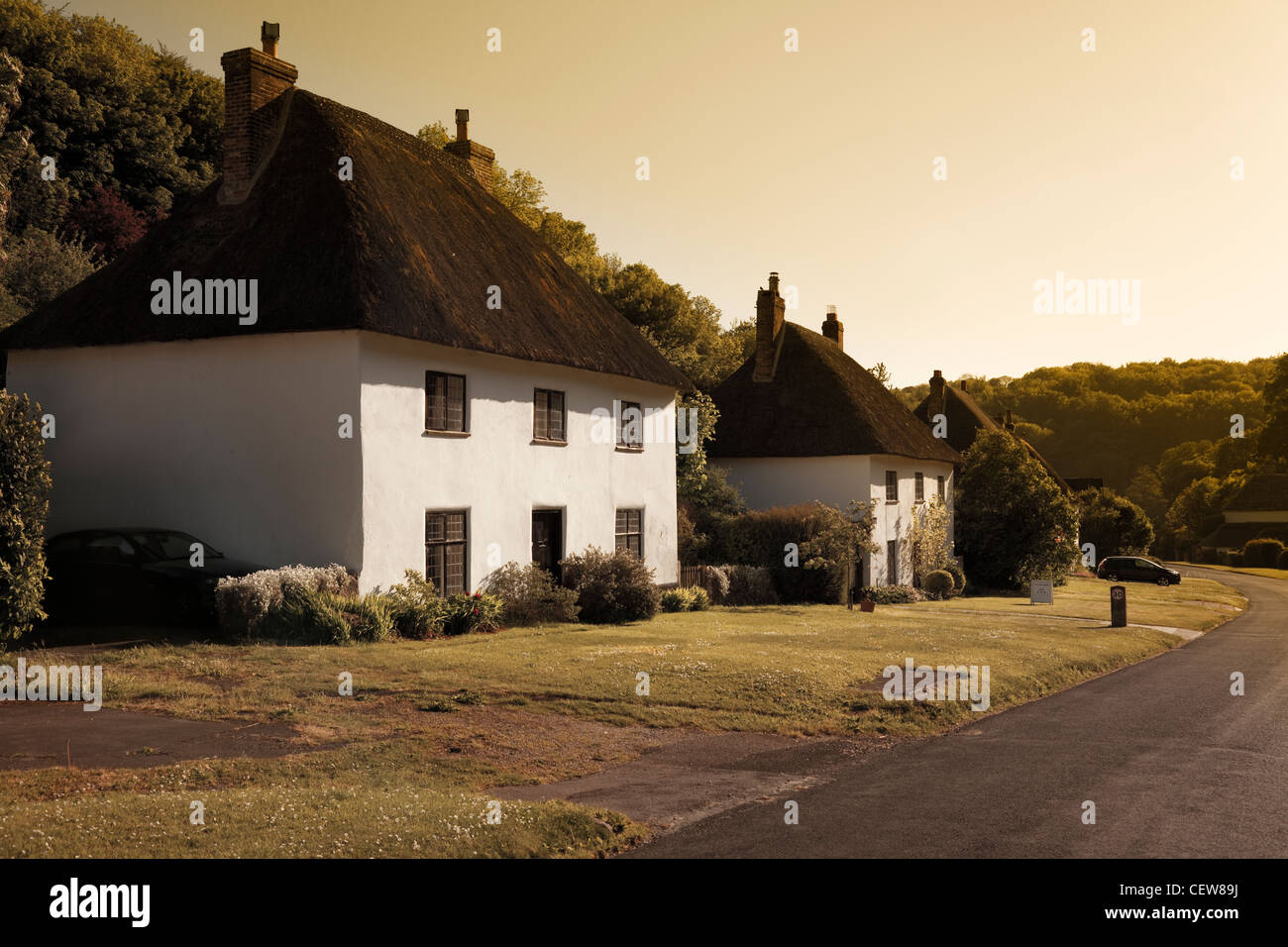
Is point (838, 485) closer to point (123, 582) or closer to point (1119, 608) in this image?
point (1119, 608)

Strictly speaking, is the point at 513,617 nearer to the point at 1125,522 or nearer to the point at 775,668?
the point at 775,668

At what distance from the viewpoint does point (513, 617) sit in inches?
914

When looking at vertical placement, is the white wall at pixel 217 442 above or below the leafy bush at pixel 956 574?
above

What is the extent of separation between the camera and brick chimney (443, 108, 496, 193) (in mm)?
31422

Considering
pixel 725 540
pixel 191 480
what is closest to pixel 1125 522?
pixel 725 540

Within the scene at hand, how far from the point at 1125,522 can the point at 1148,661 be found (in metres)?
52.7

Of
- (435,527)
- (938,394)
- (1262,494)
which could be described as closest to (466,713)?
(435,527)

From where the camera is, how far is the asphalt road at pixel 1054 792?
8.26 metres

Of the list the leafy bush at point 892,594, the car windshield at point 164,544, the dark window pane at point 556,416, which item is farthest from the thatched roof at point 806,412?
the car windshield at point 164,544

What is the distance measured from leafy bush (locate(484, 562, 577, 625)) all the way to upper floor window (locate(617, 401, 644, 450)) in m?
6.02

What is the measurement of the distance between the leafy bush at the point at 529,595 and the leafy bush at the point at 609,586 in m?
0.92

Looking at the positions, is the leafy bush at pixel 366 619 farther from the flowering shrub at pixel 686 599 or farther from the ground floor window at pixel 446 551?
the flowering shrub at pixel 686 599

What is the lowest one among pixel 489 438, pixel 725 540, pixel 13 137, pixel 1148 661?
pixel 1148 661

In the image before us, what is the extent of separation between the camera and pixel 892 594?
129ft
